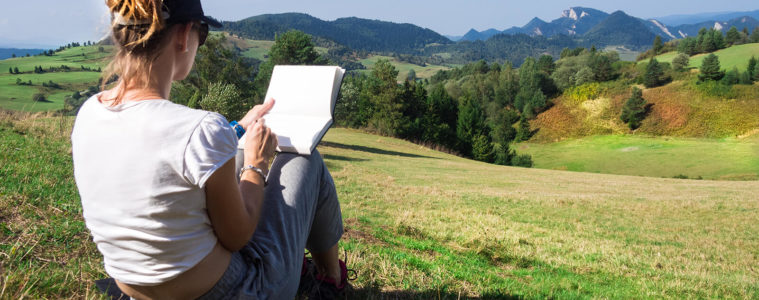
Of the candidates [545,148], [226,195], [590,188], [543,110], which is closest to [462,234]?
[226,195]

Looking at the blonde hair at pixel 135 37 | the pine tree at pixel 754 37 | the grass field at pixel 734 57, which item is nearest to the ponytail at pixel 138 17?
the blonde hair at pixel 135 37

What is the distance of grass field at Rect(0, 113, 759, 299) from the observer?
3.06m

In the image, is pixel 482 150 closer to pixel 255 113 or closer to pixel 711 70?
pixel 711 70

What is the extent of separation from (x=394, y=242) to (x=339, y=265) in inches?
115

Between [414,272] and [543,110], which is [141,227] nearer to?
[414,272]

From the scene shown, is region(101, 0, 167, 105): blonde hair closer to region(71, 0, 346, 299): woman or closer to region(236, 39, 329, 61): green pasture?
region(71, 0, 346, 299): woman

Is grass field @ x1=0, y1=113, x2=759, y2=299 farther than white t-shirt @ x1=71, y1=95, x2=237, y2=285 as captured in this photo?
Yes

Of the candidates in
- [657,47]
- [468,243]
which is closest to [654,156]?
[468,243]

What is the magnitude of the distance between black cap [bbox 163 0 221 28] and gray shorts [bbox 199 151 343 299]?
2.62 ft

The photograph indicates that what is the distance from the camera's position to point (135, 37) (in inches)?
58.2

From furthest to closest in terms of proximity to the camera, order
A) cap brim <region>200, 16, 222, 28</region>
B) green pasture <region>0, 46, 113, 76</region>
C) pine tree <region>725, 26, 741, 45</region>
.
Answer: pine tree <region>725, 26, 741, 45</region> < green pasture <region>0, 46, 113, 76</region> < cap brim <region>200, 16, 222, 28</region>

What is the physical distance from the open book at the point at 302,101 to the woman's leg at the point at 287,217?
5.0 inches

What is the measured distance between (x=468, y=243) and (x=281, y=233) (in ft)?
14.1

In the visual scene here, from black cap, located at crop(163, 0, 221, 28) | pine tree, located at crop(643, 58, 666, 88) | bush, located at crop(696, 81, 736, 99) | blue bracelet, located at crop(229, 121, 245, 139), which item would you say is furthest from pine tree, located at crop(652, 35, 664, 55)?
black cap, located at crop(163, 0, 221, 28)
